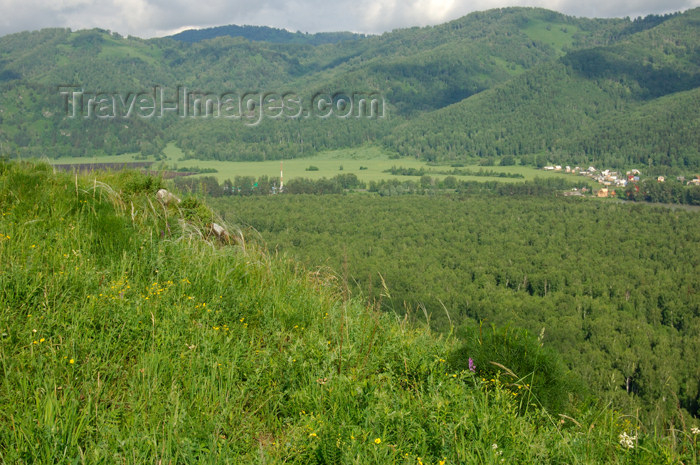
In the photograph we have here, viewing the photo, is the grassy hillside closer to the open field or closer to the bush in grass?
the bush in grass

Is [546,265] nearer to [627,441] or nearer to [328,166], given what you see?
[627,441]

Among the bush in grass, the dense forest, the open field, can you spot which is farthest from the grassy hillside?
the open field

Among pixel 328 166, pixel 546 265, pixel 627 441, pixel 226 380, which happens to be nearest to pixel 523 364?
pixel 627 441

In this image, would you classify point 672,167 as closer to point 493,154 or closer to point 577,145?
point 577,145

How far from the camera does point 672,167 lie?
508 feet

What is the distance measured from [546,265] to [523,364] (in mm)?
70983

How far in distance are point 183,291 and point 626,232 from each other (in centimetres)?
9599

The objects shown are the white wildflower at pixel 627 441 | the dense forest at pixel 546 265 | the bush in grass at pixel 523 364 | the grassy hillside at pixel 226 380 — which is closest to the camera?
the grassy hillside at pixel 226 380

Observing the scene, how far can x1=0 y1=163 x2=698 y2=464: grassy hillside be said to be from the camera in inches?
100

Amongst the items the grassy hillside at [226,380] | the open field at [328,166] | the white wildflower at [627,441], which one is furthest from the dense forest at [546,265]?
the open field at [328,166]

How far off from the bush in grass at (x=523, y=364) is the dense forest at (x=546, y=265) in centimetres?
1700

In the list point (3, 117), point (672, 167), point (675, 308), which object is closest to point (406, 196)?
point (675, 308)

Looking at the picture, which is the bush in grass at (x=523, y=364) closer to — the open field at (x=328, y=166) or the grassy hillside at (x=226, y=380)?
the grassy hillside at (x=226, y=380)

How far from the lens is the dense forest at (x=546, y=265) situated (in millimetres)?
39438
